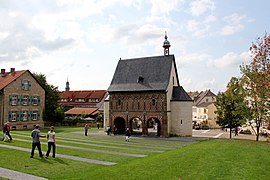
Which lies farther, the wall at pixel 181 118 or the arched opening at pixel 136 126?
the arched opening at pixel 136 126

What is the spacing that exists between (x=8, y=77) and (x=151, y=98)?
26.7 metres

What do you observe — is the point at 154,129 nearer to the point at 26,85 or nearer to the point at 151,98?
the point at 151,98

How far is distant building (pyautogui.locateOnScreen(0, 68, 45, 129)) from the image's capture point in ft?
141

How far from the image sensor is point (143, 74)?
1677 inches

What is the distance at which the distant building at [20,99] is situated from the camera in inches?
1688

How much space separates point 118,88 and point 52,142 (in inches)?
1083

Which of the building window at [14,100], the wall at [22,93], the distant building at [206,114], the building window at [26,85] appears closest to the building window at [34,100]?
the wall at [22,93]

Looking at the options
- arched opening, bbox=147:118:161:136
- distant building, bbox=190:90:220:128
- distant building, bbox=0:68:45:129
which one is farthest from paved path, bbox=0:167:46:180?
distant building, bbox=190:90:220:128

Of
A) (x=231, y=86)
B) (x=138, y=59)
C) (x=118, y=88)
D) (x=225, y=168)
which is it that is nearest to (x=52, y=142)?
(x=225, y=168)

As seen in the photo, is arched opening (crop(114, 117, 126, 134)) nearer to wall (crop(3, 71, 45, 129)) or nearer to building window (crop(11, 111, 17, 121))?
wall (crop(3, 71, 45, 129))

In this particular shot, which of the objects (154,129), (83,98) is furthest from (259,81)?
(83,98)

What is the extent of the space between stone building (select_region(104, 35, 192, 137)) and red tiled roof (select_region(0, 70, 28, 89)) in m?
16.8

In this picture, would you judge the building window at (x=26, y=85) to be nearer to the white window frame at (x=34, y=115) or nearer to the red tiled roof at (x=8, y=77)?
the red tiled roof at (x=8, y=77)

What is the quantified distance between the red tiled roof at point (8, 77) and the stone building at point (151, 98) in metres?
16.8
